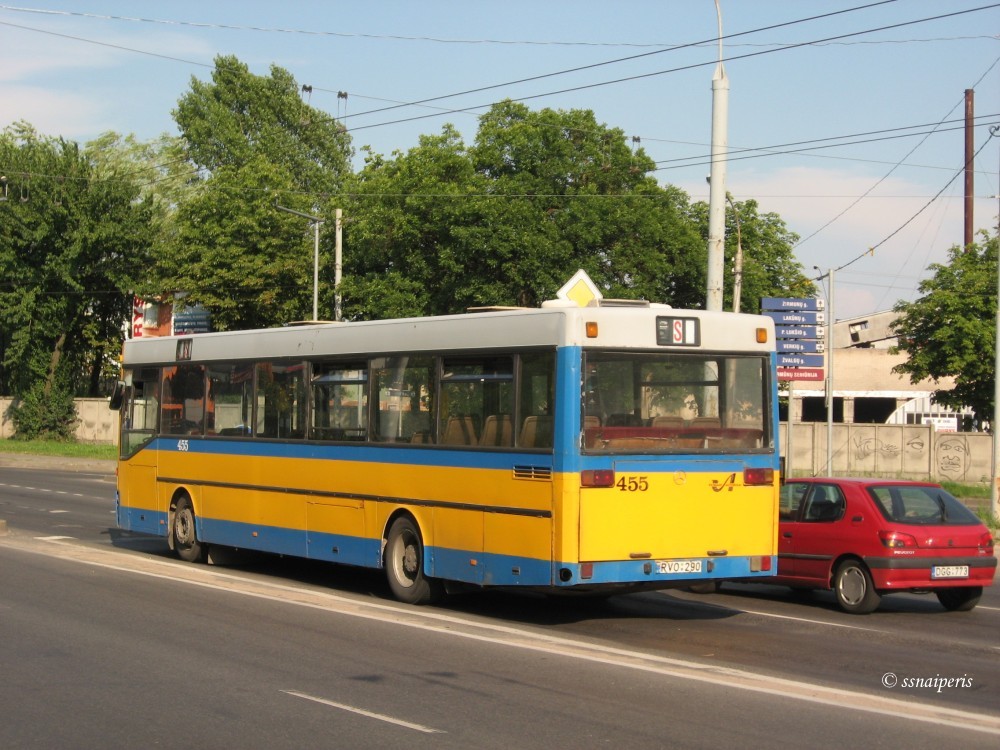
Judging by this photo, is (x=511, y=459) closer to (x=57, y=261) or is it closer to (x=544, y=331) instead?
(x=544, y=331)

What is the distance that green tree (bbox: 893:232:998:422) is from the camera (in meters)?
44.8

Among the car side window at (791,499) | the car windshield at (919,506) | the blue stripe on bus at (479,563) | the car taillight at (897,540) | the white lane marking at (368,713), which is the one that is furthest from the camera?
the car side window at (791,499)

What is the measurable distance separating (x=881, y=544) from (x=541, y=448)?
4.02 m

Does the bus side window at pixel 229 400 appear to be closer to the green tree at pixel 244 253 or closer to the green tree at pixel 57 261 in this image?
the green tree at pixel 244 253

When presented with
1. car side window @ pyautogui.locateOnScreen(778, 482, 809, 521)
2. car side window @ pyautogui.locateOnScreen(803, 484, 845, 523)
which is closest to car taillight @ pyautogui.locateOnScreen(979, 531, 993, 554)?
car side window @ pyautogui.locateOnScreen(803, 484, 845, 523)

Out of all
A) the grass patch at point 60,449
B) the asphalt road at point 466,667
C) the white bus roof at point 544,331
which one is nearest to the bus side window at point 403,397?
the white bus roof at point 544,331

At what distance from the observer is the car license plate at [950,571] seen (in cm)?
1333

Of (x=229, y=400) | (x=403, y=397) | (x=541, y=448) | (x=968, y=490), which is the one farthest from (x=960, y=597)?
(x=968, y=490)

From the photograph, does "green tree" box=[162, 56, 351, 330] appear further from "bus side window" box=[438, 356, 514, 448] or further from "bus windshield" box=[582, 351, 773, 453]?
"bus windshield" box=[582, 351, 773, 453]

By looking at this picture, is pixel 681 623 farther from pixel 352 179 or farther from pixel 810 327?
pixel 352 179

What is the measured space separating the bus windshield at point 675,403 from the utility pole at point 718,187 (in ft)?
16.8

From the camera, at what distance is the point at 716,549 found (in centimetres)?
1214

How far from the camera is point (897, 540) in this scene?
13.3m

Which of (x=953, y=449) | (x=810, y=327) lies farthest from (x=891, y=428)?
(x=810, y=327)
